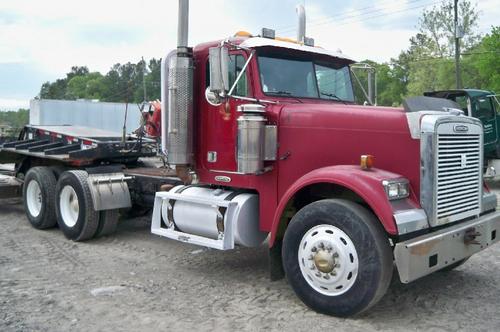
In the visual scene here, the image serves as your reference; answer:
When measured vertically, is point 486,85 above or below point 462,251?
above

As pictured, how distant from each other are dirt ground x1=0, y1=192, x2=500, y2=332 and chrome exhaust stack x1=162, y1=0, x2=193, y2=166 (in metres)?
1.40

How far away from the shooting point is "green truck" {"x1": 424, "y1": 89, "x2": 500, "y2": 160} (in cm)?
1463

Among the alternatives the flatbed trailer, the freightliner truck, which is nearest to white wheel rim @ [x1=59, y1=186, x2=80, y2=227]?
the flatbed trailer

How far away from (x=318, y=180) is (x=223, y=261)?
234 centimetres

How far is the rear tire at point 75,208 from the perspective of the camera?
747 cm

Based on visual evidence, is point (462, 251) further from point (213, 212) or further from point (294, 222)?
point (213, 212)

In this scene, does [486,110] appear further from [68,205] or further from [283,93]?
[68,205]

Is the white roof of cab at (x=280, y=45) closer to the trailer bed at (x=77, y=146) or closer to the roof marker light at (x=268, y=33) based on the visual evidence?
the roof marker light at (x=268, y=33)

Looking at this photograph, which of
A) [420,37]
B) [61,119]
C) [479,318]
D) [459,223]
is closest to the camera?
[479,318]

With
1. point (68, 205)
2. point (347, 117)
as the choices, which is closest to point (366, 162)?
point (347, 117)

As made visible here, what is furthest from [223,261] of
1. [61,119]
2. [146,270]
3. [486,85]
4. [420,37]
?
[420,37]

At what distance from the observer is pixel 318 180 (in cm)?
472

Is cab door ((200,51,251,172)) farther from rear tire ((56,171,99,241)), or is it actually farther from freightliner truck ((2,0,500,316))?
rear tire ((56,171,99,241))

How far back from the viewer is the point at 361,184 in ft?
14.6
